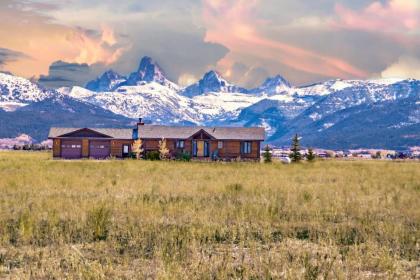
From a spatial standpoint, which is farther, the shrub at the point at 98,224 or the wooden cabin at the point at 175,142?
the wooden cabin at the point at 175,142

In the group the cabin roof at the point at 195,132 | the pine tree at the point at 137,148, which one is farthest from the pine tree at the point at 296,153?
the pine tree at the point at 137,148

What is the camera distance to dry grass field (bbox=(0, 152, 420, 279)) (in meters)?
10.2

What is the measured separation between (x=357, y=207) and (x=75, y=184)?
13.3m

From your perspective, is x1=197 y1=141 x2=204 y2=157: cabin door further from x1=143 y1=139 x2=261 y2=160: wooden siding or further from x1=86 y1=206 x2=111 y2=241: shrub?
x1=86 y1=206 x2=111 y2=241: shrub

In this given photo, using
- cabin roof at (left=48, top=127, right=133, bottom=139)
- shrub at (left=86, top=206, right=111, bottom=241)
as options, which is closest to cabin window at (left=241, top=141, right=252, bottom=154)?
cabin roof at (left=48, top=127, right=133, bottom=139)

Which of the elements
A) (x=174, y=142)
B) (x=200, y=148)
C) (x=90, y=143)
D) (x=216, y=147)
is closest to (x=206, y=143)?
(x=200, y=148)

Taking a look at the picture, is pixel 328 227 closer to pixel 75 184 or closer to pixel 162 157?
pixel 75 184

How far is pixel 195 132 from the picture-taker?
82312 mm

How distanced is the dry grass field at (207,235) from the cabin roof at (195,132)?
59355mm

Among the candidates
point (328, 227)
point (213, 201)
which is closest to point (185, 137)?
point (213, 201)

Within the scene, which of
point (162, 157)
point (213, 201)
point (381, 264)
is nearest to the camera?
point (381, 264)

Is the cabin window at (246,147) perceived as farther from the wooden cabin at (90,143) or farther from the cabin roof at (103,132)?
the cabin roof at (103,132)

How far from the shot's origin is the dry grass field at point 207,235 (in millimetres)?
10156

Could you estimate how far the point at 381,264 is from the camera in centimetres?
1059
